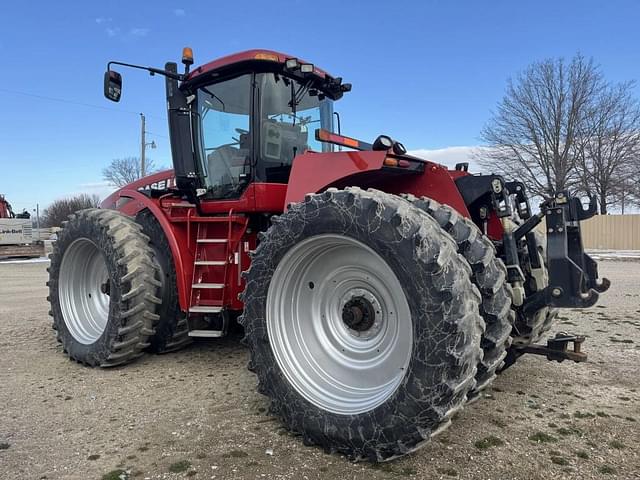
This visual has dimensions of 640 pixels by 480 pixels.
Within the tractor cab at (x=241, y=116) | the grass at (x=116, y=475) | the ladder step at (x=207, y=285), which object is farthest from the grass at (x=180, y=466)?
the tractor cab at (x=241, y=116)

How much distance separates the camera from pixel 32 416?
389 cm

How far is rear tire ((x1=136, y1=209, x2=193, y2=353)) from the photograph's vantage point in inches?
207

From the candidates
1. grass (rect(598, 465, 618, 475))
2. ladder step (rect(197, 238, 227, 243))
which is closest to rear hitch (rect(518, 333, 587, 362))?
grass (rect(598, 465, 618, 475))

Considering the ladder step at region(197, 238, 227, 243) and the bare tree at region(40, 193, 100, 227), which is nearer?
the ladder step at region(197, 238, 227, 243)

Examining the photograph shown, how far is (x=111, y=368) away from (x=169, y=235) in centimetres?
144

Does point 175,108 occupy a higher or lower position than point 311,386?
higher

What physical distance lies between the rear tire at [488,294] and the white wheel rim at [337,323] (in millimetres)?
454

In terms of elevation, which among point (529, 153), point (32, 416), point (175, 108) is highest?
point (529, 153)

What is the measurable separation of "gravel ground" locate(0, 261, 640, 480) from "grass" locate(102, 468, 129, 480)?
1 cm

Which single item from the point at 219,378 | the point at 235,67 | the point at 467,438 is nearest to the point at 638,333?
the point at 467,438

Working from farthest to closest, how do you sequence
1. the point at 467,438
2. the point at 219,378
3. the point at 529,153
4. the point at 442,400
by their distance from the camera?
the point at 529,153 → the point at 219,378 → the point at 467,438 → the point at 442,400

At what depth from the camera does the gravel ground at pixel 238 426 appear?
2.98 meters

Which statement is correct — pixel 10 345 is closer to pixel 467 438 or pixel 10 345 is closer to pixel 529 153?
pixel 467 438

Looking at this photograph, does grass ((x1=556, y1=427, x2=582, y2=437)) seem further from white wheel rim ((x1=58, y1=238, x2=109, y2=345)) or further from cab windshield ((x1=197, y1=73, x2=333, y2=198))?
white wheel rim ((x1=58, y1=238, x2=109, y2=345))
